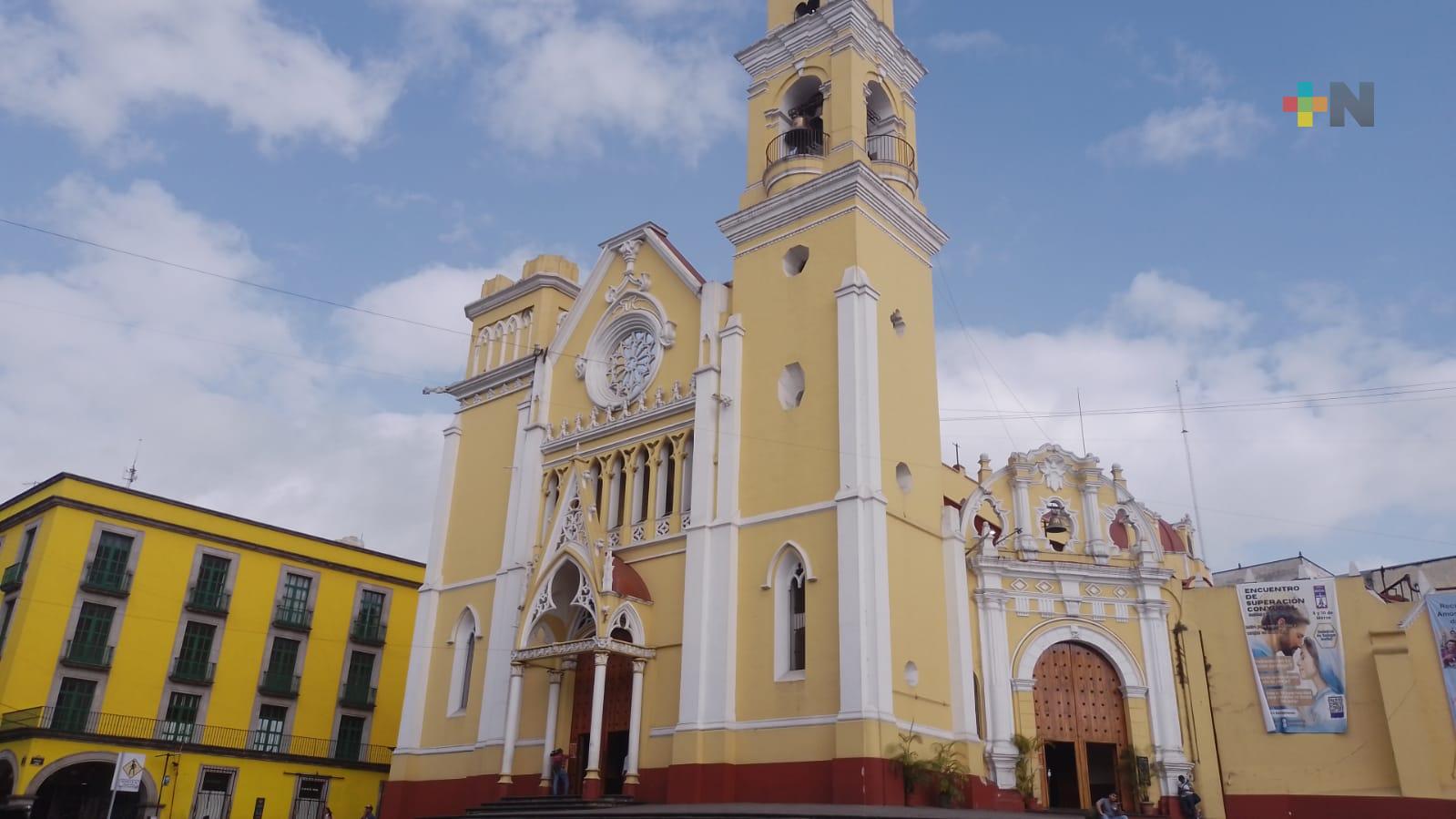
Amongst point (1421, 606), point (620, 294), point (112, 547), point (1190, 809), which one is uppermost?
point (620, 294)

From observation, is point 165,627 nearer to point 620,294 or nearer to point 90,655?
point 90,655

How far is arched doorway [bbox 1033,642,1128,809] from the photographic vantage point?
23484 mm

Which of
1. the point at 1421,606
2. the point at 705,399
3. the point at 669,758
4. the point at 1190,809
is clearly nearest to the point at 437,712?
the point at 669,758

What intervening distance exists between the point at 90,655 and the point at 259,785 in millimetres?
6204

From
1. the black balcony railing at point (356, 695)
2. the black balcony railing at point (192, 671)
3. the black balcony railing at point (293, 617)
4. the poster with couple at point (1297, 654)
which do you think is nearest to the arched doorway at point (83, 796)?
the black balcony railing at point (192, 671)

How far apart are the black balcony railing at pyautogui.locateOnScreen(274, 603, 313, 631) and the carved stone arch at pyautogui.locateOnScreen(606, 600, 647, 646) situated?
57.7 ft

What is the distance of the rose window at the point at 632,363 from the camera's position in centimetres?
2748

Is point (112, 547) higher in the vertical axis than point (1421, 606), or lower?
higher

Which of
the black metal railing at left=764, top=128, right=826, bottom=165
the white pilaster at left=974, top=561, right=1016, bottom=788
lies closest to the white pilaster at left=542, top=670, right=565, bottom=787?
the white pilaster at left=974, top=561, right=1016, bottom=788

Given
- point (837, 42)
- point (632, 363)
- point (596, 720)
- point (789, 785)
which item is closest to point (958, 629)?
point (789, 785)

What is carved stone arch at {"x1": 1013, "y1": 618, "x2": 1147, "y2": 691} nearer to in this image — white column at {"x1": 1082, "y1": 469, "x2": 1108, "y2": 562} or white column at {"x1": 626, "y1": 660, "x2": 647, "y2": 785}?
white column at {"x1": 1082, "y1": 469, "x2": 1108, "y2": 562}

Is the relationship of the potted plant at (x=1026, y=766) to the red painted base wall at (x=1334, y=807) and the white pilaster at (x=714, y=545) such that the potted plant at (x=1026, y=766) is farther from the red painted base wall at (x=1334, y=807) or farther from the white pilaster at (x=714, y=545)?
the white pilaster at (x=714, y=545)

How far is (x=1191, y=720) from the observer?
76.6 feet

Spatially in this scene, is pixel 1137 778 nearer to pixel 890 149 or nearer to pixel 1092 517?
pixel 1092 517
